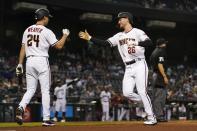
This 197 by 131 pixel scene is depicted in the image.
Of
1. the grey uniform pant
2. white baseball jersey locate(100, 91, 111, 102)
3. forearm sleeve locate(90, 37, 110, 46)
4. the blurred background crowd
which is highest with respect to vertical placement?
the blurred background crowd

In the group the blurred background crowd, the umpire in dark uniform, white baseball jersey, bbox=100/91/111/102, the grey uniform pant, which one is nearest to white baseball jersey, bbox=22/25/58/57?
the umpire in dark uniform

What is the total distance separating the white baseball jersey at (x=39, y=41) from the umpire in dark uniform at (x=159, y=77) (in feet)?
10.8

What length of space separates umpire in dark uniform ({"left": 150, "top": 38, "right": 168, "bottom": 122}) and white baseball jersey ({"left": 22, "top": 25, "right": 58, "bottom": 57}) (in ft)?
10.8

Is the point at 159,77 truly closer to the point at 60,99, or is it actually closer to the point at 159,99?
the point at 159,99

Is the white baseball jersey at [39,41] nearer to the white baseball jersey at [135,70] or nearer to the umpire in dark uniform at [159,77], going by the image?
the white baseball jersey at [135,70]

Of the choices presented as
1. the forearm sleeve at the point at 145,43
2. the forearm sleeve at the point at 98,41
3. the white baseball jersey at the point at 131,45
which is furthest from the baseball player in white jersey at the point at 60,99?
the forearm sleeve at the point at 145,43

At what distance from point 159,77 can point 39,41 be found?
3816mm

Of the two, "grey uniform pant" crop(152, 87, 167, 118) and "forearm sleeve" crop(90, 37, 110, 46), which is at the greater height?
"forearm sleeve" crop(90, 37, 110, 46)

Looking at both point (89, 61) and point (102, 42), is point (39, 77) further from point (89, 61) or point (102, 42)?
point (89, 61)

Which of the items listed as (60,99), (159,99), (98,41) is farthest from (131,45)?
(60,99)

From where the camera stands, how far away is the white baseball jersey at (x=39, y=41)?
977 centimetres

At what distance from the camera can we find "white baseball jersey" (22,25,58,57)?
385 inches

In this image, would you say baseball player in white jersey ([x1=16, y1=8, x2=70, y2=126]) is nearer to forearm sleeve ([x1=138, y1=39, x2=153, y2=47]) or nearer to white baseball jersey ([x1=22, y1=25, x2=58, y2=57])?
white baseball jersey ([x1=22, y1=25, x2=58, y2=57])

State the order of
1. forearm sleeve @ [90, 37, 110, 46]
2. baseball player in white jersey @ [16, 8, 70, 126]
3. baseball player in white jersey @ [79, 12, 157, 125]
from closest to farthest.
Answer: baseball player in white jersey @ [16, 8, 70, 126]
baseball player in white jersey @ [79, 12, 157, 125]
forearm sleeve @ [90, 37, 110, 46]
